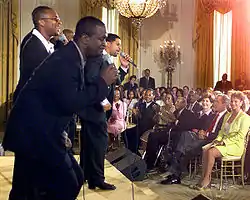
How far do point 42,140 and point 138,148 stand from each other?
4560 mm

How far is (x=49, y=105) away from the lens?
203cm

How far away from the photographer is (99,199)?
314 centimetres

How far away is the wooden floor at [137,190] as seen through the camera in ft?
10.8

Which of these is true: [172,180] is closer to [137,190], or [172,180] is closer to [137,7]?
[137,190]

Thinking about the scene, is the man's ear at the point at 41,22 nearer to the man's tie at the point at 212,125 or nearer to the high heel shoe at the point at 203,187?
the high heel shoe at the point at 203,187

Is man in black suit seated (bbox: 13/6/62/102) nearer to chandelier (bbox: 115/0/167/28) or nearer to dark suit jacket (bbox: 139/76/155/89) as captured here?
chandelier (bbox: 115/0/167/28)

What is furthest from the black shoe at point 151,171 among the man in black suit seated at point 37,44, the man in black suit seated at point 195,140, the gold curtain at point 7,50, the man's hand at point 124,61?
the gold curtain at point 7,50

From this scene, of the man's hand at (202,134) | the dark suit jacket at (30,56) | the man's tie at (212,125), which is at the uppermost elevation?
the dark suit jacket at (30,56)


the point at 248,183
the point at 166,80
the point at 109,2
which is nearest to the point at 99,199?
the point at 248,183

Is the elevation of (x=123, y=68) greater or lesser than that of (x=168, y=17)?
lesser

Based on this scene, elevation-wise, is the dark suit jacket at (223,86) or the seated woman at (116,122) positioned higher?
the dark suit jacket at (223,86)

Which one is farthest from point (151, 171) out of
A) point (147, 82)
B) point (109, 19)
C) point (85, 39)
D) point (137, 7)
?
point (109, 19)

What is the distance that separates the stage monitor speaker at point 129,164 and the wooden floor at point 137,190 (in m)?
0.11

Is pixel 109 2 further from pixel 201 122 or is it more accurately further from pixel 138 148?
pixel 201 122
